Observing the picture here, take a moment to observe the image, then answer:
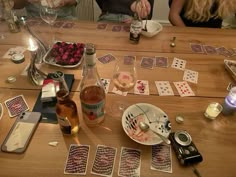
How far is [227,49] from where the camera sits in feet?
4.17

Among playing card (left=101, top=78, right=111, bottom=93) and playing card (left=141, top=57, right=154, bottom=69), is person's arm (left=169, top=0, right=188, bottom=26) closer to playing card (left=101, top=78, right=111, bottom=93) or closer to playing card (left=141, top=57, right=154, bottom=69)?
playing card (left=141, top=57, right=154, bottom=69)

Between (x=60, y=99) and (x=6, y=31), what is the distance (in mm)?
885

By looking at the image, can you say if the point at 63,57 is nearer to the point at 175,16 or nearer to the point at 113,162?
the point at 113,162

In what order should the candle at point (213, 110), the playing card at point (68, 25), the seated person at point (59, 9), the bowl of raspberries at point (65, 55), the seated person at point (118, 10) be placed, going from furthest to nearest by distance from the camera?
the seated person at point (118, 10) → the seated person at point (59, 9) → the playing card at point (68, 25) → the bowl of raspberries at point (65, 55) → the candle at point (213, 110)

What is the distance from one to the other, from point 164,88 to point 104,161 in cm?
44

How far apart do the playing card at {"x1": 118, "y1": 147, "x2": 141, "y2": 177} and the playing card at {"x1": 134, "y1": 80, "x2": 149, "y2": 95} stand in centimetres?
29

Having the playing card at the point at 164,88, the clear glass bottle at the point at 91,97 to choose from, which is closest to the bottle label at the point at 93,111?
the clear glass bottle at the point at 91,97

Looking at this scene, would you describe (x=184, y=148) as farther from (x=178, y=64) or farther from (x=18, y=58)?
(x=18, y=58)

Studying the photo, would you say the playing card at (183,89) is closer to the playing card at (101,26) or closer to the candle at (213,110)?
the candle at (213,110)

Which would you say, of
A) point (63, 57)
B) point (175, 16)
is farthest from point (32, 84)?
point (175, 16)

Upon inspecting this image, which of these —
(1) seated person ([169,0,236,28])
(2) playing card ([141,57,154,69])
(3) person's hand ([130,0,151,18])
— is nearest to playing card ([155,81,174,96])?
(2) playing card ([141,57,154,69])

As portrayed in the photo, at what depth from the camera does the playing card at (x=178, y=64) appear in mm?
1137

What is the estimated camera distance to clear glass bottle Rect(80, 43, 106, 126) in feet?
2.48

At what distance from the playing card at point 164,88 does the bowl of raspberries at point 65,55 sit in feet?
1.34
